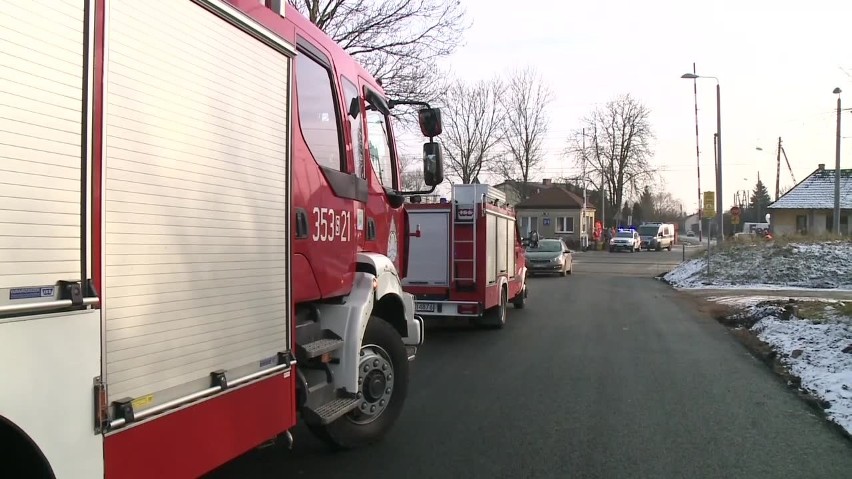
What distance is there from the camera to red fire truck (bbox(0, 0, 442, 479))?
2047 millimetres

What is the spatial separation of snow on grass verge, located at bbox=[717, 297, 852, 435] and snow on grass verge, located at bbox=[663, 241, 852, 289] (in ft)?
25.3

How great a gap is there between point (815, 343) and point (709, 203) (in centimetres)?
1450

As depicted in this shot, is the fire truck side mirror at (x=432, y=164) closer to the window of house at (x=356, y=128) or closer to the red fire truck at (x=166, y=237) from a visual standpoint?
the window of house at (x=356, y=128)

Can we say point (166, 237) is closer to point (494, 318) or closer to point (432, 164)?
point (432, 164)

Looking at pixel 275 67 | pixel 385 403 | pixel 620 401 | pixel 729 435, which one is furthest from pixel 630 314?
pixel 275 67

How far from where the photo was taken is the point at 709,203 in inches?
883

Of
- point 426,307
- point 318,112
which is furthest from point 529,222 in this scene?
point 318,112

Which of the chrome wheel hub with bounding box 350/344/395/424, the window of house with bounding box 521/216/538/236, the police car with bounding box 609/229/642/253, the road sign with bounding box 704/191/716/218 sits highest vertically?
the window of house with bounding box 521/216/538/236

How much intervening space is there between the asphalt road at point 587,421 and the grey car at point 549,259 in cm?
1546

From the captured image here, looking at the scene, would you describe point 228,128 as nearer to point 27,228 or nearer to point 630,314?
point 27,228

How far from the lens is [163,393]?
262cm

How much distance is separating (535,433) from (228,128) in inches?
144

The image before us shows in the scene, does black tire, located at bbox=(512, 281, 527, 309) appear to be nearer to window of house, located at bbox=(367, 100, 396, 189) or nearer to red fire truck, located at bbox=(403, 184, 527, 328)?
red fire truck, located at bbox=(403, 184, 527, 328)

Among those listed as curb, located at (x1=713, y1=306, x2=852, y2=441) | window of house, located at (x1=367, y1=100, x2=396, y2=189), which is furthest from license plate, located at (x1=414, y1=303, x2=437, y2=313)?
window of house, located at (x1=367, y1=100, x2=396, y2=189)
